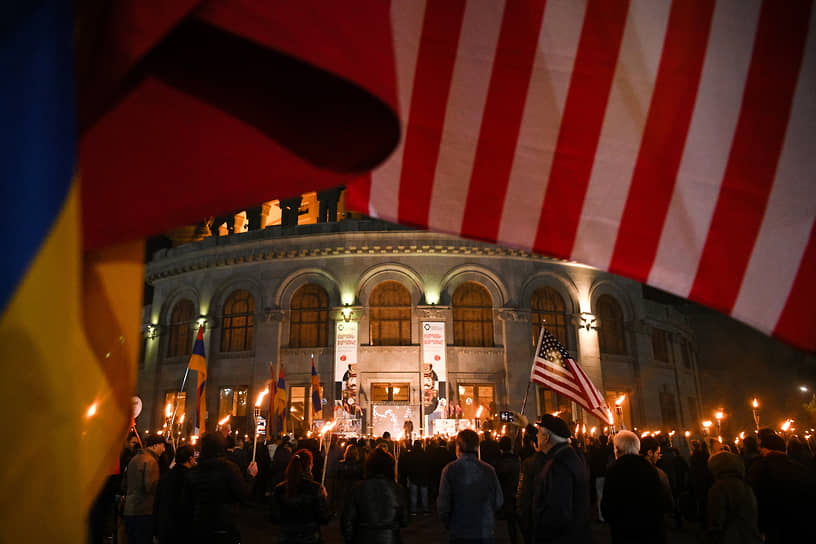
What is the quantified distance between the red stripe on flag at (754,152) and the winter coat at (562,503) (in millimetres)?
3027

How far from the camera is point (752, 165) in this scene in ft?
7.23

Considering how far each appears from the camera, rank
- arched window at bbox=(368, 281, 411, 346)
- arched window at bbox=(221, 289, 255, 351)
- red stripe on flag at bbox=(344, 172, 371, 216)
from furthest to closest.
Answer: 1. arched window at bbox=(221, 289, 255, 351)
2. arched window at bbox=(368, 281, 411, 346)
3. red stripe on flag at bbox=(344, 172, 371, 216)

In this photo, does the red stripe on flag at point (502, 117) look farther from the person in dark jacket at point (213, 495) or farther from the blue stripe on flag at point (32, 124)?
the person in dark jacket at point (213, 495)

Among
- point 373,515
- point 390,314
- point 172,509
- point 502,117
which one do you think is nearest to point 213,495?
point 172,509

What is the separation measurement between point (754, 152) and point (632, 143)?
0.44 meters

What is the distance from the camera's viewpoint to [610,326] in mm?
31250

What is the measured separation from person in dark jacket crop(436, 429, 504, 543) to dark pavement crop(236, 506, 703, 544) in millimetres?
5965

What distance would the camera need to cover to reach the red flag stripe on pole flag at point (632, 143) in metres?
2.15

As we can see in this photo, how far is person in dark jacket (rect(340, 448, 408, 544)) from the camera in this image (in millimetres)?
5309

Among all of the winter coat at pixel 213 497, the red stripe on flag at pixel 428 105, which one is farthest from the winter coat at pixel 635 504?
the red stripe on flag at pixel 428 105

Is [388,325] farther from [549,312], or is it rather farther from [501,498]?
[501,498]

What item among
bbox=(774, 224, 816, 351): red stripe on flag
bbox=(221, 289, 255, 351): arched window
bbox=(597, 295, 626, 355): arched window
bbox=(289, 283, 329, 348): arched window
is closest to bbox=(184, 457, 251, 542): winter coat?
bbox=(774, 224, 816, 351): red stripe on flag

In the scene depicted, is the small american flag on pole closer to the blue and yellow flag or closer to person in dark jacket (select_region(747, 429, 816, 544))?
person in dark jacket (select_region(747, 429, 816, 544))

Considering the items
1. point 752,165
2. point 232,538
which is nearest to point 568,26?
point 752,165
